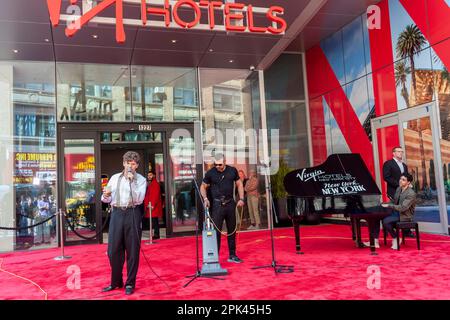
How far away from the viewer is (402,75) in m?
8.12

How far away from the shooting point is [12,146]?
8.02m

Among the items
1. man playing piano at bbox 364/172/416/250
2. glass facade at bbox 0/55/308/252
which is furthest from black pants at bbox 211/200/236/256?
glass facade at bbox 0/55/308/252

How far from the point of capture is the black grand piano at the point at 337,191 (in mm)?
5129

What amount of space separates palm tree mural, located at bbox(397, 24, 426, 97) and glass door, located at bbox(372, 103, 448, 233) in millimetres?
684

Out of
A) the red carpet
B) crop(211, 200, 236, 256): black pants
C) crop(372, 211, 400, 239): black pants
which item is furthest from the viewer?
crop(372, 211, 400, 239): black pants

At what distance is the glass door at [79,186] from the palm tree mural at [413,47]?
21.6 feet

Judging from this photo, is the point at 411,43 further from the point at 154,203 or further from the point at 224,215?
the point at 154,203

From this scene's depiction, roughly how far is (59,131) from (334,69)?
6.85 meters

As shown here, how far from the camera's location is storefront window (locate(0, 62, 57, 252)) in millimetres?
7930

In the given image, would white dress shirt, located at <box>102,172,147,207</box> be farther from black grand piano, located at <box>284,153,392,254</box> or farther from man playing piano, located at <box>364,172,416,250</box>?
man playing piano, located at <box>364,172,416,250</box>

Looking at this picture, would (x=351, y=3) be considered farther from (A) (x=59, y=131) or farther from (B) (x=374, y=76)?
(A) (x=59, y=131)

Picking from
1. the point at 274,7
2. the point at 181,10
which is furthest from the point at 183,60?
the point at 274,7

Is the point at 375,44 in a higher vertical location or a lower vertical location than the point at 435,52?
higher

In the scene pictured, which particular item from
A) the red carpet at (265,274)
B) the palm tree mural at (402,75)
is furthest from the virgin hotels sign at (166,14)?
the red carpet at (265,274)
